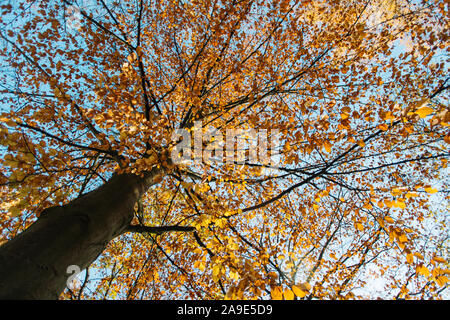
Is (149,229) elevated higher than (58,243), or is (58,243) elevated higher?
(149,229)

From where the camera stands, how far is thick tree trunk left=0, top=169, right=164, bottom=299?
1.20 metres

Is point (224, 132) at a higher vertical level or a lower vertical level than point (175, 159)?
higher

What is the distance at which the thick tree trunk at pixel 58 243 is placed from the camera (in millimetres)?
1195

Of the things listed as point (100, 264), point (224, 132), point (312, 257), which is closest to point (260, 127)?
point (224, 132)

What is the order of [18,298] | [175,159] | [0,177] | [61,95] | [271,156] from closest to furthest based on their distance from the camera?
1. [18,298]
2. [0,177]
3. [61,95]
4. [175,159]
5. [271,156]

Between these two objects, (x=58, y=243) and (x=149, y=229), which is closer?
(x=58, y=243)

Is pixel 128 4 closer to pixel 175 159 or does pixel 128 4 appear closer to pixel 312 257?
pixel 175 159

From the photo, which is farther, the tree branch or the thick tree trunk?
the tree branch

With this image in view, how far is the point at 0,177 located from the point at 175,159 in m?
2.35

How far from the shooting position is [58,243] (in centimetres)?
148

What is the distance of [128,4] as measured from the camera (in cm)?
379

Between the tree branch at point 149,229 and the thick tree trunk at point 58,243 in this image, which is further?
the tree branch at point 149,229

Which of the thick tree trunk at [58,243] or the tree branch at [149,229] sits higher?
the tree branch at [149,229]
